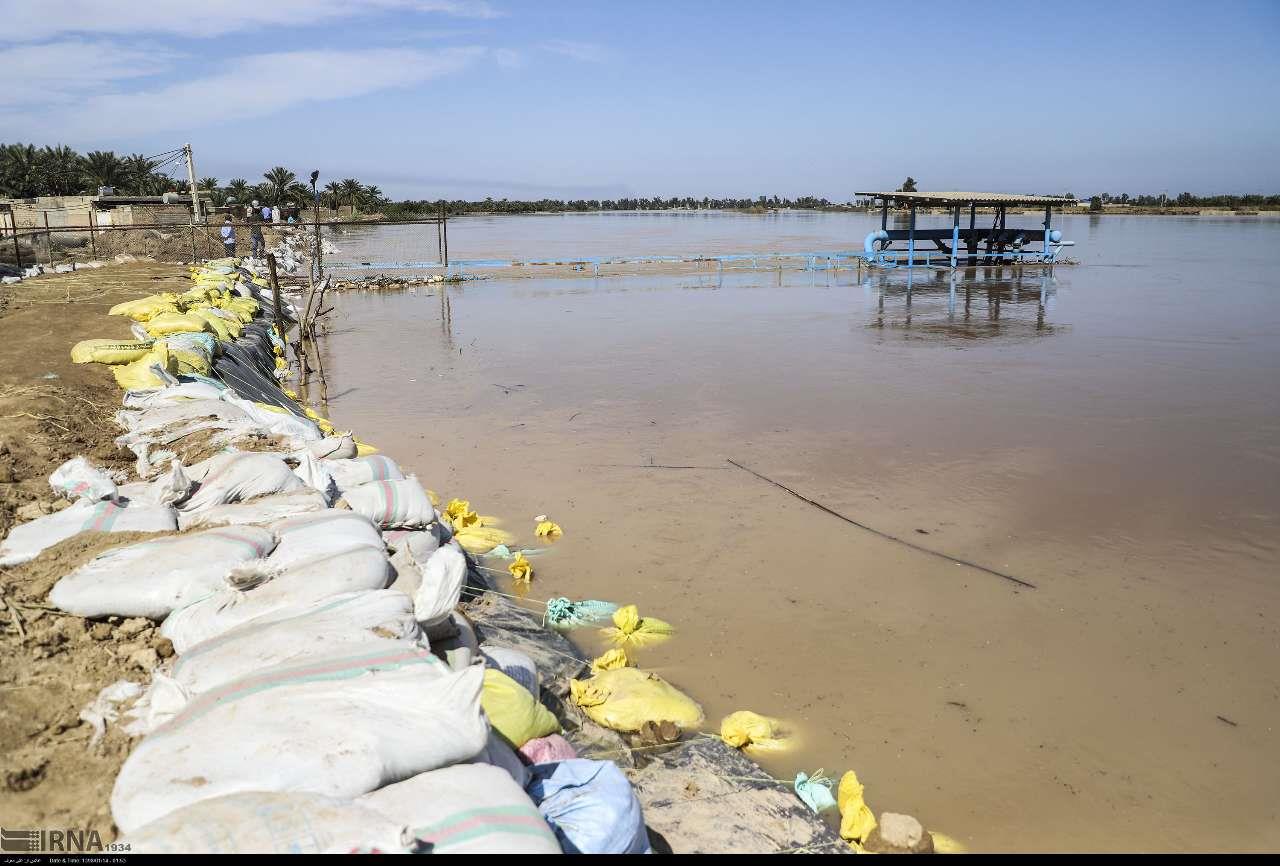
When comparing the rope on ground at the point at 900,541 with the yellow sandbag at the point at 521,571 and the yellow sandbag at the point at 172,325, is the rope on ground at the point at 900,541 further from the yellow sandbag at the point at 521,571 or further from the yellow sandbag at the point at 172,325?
the yellow sandbag at the point at 172,325

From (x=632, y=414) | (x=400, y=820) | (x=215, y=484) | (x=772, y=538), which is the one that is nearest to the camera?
(x=400, y=820)

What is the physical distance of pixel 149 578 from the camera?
120 inches

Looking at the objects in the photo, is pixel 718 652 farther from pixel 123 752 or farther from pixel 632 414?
pixel 632 414

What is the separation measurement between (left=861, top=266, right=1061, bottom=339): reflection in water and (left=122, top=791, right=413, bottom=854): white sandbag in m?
14.4

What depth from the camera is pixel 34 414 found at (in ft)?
17.0

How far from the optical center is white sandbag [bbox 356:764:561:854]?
1929mm

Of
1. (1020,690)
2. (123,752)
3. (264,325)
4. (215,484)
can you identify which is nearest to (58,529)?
(215,484)

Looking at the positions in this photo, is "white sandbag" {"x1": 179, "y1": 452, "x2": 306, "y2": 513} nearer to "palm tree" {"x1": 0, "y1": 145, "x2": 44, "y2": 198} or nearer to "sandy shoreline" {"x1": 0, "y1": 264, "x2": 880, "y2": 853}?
"sandy shoreline" {"x1": 0, "y1": 264, "x2": 880, "y2": 853}

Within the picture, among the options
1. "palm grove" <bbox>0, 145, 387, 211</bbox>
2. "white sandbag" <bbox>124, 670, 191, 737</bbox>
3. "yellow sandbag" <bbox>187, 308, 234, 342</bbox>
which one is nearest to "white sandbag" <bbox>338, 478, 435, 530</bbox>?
"white sandbag" <bbox>124, 670, 191, 737</bbox>

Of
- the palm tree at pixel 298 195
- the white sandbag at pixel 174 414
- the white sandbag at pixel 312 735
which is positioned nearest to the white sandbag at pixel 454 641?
the white sandbag at pixel 312 735

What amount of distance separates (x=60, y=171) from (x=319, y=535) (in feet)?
129

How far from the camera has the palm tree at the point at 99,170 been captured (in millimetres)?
33469

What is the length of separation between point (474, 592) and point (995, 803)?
2849 millimetres

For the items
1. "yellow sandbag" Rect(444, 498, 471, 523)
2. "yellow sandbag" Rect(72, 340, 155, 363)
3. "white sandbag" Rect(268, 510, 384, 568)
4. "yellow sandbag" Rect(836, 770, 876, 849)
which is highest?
"yellow sandbag" Rect(72, 340, 155, 363)
